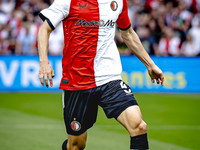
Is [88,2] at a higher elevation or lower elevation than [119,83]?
higher

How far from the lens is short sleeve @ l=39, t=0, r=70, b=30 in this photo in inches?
141

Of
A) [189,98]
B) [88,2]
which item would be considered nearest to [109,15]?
[88,2]

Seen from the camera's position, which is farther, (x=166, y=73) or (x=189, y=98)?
(x=166, y=73)

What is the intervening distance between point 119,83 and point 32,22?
10.2 meters

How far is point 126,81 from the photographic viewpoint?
12.0 metres

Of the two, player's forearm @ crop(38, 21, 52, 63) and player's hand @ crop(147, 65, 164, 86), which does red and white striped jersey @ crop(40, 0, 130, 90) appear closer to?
player's forearm @ crop(38, 21, 52, 63)

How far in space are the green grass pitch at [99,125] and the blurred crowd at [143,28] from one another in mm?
2610

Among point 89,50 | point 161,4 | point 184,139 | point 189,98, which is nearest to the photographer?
point 89,50

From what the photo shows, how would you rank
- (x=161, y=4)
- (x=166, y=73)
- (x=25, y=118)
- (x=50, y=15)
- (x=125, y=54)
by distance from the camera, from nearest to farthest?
(x=50, y=15) → (x=25, y=118) → (x=166, y=73) → (x=125, y=54) → (x=161, y=4)

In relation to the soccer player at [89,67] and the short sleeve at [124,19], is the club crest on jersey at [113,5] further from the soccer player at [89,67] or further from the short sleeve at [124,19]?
the short sleeve at [124,19]

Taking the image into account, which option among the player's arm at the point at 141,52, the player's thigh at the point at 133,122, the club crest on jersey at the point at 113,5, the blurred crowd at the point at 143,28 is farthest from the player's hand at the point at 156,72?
the blurred crowd at the point at 143,28

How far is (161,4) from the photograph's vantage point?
51.9ft

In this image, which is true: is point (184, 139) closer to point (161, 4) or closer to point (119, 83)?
point (119, 83)

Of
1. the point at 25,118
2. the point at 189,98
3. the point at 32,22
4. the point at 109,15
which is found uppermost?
the point at 109,15
